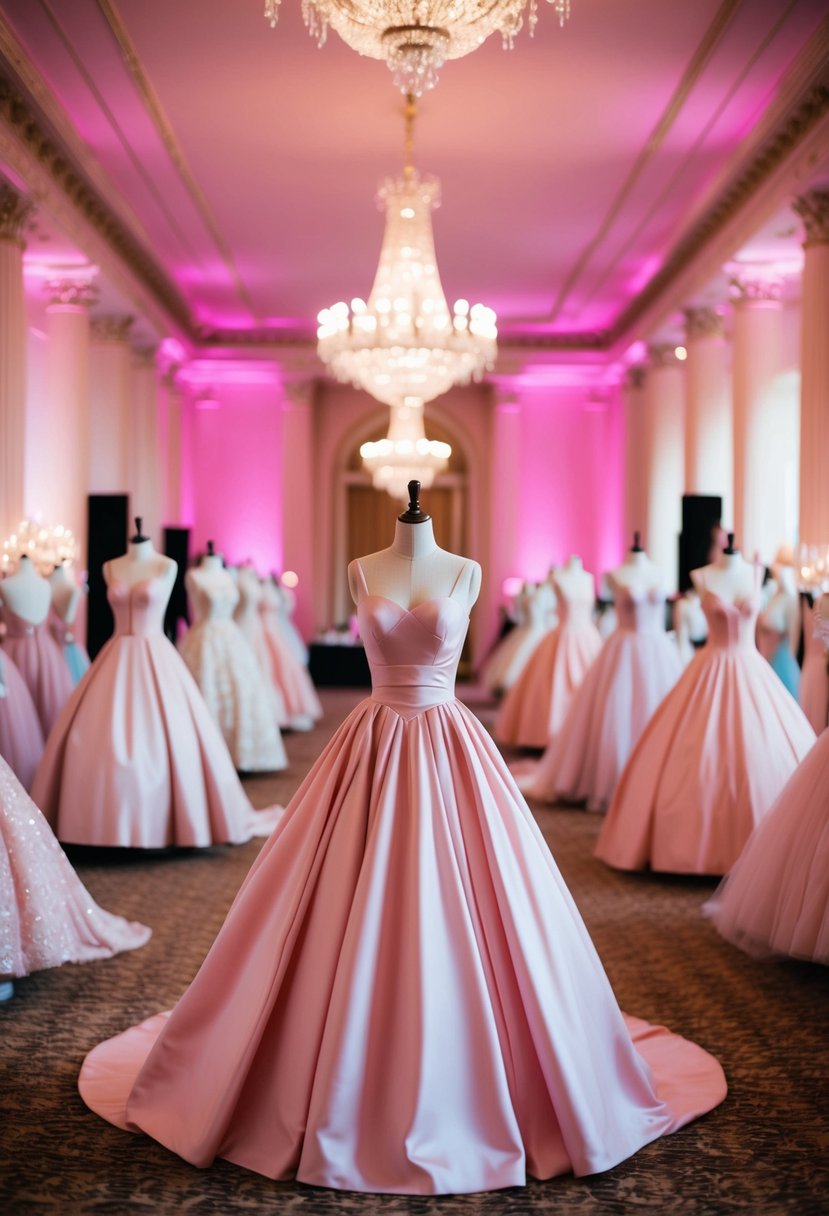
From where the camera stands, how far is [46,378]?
11.5 metres

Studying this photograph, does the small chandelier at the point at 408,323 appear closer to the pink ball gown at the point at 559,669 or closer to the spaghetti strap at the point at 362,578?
A: the pink ball gown at the point at 559,669

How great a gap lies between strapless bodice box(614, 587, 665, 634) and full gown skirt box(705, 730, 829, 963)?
2962 mm

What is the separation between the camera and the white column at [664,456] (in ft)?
48.3

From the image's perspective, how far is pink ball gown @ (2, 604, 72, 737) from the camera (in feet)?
24.4

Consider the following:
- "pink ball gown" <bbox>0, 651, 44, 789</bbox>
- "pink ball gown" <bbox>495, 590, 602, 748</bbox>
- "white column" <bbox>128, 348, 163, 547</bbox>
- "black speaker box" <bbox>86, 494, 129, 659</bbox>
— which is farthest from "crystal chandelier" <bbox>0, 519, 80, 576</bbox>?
"white column" <bbox>128, 348, 163, 547</bbox>

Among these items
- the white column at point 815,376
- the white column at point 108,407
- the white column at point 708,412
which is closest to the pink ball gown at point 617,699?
the white column at point 815,376

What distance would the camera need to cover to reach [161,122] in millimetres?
8977

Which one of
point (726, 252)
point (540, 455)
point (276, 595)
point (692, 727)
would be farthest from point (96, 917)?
point (540, 455)

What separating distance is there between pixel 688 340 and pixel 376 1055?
1103 centimetres

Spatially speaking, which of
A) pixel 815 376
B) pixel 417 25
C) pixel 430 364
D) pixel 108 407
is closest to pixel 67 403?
pixel 108 407

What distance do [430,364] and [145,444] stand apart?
5916 mm

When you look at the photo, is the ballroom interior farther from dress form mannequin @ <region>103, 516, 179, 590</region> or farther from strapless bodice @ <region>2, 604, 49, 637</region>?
strapless bodice @ <region>2, 604, 49, 637</region>

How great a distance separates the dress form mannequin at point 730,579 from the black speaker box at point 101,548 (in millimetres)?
4182

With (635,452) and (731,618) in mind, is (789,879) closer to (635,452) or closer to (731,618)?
(731,618)
